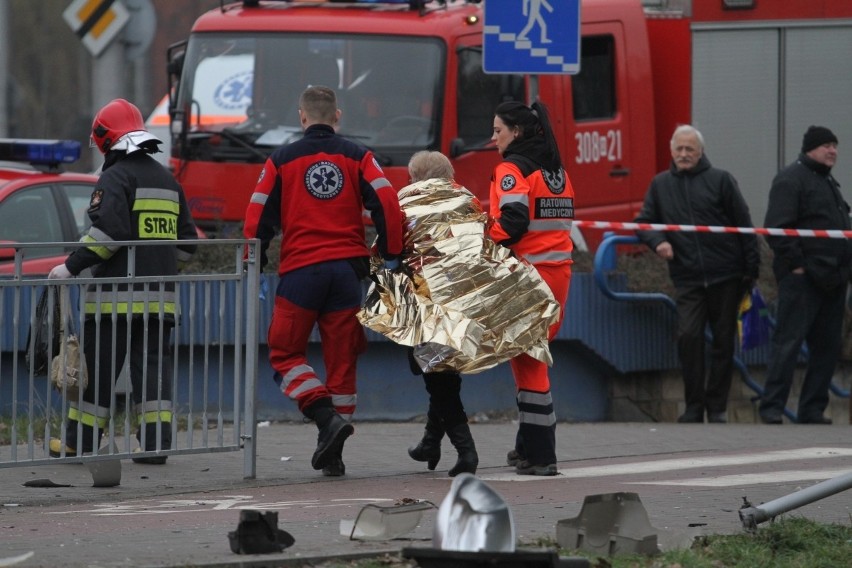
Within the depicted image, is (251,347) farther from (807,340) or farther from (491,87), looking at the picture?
(491,87)

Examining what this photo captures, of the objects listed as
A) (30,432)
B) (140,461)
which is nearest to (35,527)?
(30,432)

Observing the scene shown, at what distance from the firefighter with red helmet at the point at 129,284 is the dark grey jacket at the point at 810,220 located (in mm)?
4521

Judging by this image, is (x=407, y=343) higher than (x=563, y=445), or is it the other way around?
(x=407, y=343)

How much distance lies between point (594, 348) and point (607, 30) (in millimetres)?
3892

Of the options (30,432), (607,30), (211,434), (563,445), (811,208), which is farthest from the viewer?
(607,30)

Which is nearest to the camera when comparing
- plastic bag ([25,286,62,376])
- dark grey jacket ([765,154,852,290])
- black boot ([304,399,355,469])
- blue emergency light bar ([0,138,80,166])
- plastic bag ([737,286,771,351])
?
plastic bag ([25,286,62,376])

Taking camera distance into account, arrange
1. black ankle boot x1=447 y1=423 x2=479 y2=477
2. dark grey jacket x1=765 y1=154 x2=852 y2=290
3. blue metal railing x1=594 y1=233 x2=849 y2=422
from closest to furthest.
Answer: black ankle boot x1=447 y1=423 x2=479 y2=477 < dark grey jacket x1=765 y1=154 x2=852 y2=290 < blue metal railing x1=594 y1=233 x2=849 y2=422

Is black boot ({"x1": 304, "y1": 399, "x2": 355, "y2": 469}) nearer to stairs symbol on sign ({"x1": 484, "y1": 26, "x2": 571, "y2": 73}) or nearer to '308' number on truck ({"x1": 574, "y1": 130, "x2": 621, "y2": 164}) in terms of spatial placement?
stairs symbol on sign ({"x1": 484, "y1": 26, "x2": 571, "y2": 73})

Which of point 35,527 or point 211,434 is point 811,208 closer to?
point 211,434

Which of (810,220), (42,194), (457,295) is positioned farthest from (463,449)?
(810,220)

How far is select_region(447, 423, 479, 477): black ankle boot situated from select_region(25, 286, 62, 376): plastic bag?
197 cm

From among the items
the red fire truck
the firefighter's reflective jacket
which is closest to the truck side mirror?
the red fire truck

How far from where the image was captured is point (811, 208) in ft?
38.4

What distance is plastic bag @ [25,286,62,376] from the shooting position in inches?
301
